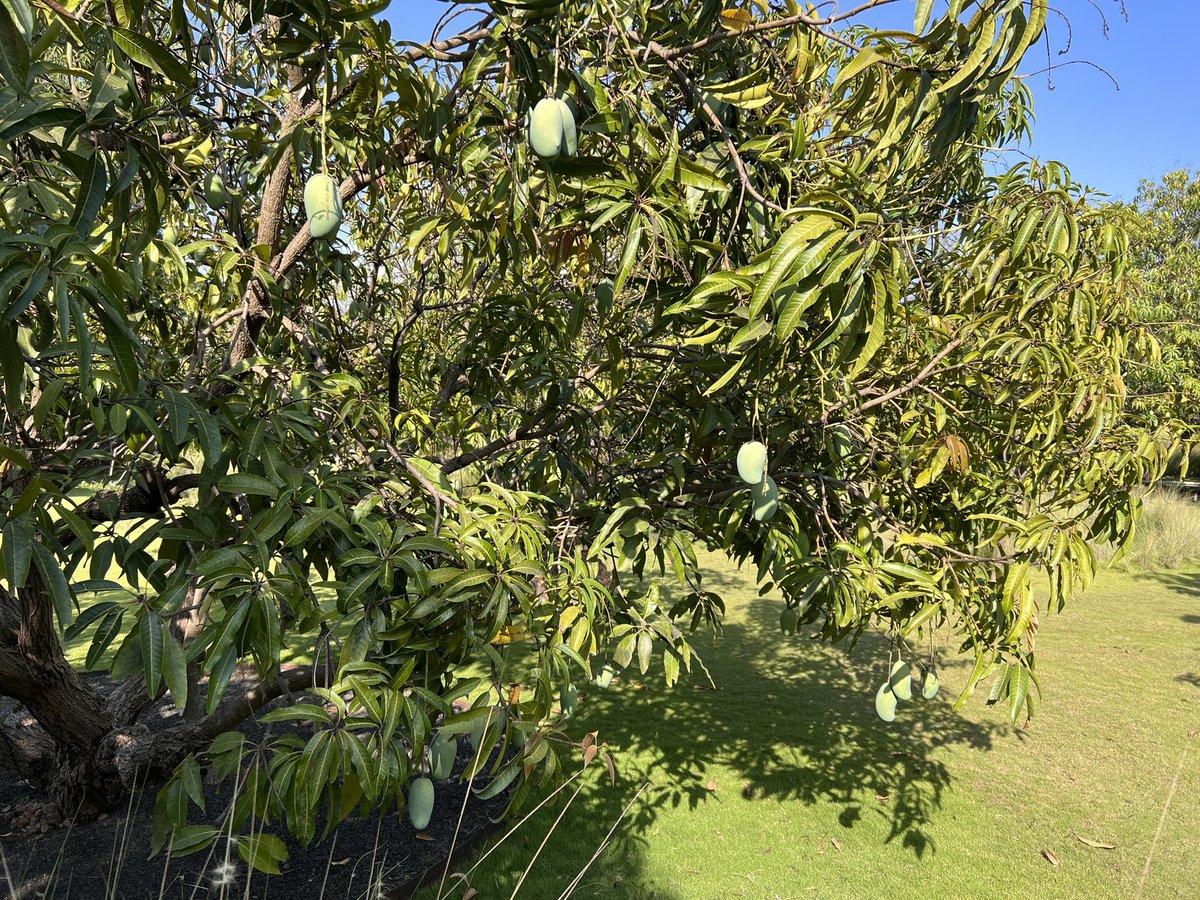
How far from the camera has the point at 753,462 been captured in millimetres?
1542

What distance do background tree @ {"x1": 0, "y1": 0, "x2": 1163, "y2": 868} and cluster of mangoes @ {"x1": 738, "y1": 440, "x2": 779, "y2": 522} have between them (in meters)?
0.08

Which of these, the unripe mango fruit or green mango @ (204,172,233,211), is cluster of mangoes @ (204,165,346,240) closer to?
the unripe mango fruit

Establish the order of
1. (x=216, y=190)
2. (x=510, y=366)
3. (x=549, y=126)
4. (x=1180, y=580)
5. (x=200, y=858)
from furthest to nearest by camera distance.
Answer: (x=1180, y=580)
(x=200, y=858)
(x=510, y=366)
(x=216, y=190)
(x=549, y=126)

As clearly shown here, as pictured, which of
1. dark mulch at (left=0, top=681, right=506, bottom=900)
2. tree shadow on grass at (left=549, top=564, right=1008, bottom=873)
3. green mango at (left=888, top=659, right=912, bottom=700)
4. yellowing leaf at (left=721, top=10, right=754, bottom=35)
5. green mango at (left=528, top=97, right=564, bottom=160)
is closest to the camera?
green mango at (left=528, top=97, right=564, bottom=160)

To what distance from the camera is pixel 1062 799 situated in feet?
11.0

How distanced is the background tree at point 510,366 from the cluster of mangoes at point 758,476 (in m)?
0.08

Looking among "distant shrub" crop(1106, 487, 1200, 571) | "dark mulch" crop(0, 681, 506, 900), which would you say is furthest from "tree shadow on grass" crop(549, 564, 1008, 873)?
"distant shrub" crop(1106, 487, 1200, 571)

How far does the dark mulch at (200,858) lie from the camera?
2.33 metres

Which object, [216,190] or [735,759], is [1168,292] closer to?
[735,759]

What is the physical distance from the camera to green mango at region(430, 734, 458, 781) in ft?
3.95

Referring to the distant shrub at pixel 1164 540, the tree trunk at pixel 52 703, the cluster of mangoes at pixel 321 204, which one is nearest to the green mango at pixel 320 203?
the cluster of mangoes at pixel 321 204

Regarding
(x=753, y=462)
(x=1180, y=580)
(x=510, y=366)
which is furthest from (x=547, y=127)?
(x=1180, y=580)

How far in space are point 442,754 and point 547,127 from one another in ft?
3.53

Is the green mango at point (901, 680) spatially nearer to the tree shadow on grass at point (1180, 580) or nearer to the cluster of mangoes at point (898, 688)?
the cluster of mangoes at point (898, 688)
